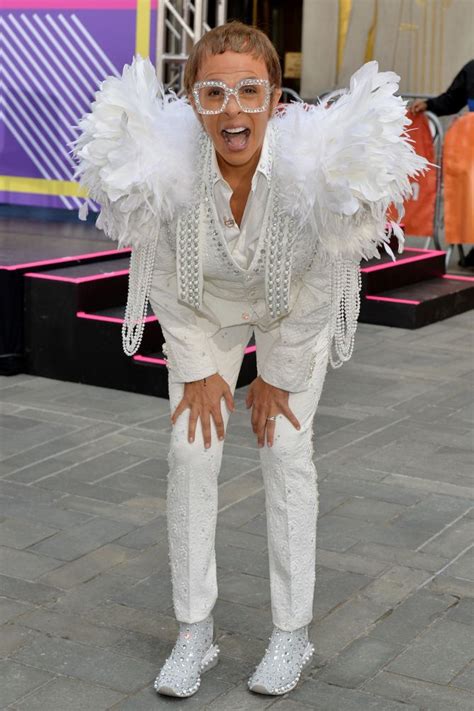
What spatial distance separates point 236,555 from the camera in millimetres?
3871

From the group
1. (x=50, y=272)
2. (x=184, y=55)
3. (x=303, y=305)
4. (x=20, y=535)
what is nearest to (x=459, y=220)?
(x=184, y=55)

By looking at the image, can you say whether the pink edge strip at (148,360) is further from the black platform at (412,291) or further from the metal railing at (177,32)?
the metal railing at (177,32)

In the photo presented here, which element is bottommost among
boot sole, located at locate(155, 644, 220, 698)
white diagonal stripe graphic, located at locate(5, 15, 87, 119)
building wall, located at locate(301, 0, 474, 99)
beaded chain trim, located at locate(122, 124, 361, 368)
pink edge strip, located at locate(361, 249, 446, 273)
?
boot sole, located at locate(155, 644, 220, 698)

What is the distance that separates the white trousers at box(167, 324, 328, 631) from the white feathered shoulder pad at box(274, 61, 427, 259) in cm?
32

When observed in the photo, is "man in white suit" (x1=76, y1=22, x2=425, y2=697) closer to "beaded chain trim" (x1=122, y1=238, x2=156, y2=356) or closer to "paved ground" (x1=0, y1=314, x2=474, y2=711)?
"beaded chain trim" (x1=122, y1=238, x2=156, y2=356)

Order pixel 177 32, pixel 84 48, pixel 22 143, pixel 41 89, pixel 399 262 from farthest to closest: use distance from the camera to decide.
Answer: pixel 22 143
pixel 41 89
pixel 84 48
pixel 177 32
pixel 399 262

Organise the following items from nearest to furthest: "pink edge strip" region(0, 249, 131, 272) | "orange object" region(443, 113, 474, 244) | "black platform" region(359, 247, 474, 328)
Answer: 1. "pink edge strip" region(0, 249, 131, 272)
2. "black platform" region(359, 247, 474, 328)
3. "orange object" region(443, 113, 474, 244)

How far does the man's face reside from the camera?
274 centimetres

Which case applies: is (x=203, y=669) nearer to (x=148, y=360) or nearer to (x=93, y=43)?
(x=148, y=360)

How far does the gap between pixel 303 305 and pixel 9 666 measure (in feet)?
3.83

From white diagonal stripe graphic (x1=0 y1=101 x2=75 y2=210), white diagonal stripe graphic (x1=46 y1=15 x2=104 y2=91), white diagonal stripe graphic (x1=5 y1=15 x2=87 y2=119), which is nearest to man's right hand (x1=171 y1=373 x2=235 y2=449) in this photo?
white diagonal stripe graphic (x1=46 y1=15 x2=104 y2=91)

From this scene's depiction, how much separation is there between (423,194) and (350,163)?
6877mm

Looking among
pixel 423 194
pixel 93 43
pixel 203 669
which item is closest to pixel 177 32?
pixel 93 43

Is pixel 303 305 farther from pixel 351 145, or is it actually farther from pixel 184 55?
pixel 184 55
